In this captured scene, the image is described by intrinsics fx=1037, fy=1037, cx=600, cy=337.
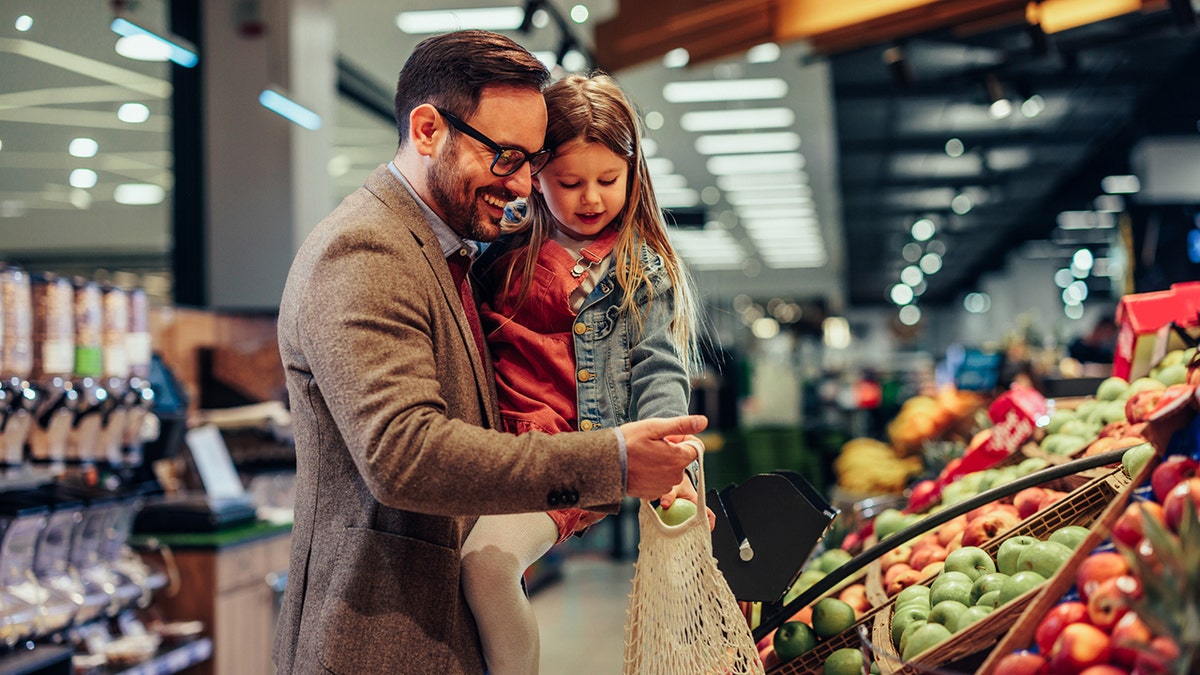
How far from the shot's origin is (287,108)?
5.73m

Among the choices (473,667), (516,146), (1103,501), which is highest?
(516,146)

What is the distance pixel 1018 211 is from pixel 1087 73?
30.8 ft

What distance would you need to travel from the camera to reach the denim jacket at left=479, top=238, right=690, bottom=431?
1.77 m

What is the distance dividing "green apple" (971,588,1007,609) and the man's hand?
58 cm

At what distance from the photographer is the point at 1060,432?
272 centimetres

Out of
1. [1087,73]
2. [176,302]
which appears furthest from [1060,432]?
[1087,73]

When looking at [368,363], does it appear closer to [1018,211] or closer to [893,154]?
[893,154]

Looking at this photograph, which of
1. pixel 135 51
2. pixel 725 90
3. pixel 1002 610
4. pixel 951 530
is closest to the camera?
pixel 1002 610

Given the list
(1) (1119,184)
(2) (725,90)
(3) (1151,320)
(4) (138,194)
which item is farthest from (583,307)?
(1) (1119,184)

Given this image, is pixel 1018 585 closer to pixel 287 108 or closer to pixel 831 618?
pixel 831 618

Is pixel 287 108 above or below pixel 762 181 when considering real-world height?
below

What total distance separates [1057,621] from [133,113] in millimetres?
6516

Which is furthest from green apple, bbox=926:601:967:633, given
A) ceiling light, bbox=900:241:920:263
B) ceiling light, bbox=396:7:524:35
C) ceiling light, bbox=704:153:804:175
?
ceiling light, bbox=900:241:920:263

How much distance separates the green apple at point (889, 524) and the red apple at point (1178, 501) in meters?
1.24
